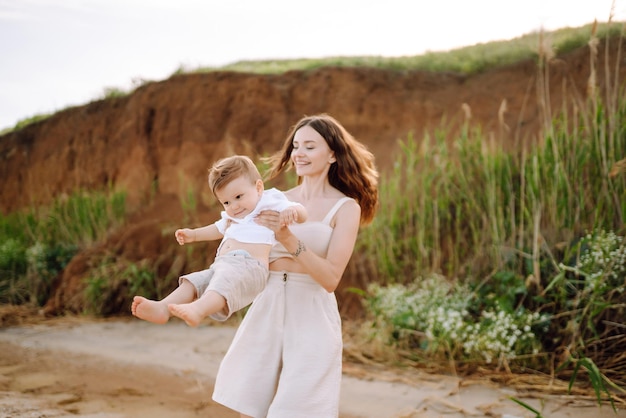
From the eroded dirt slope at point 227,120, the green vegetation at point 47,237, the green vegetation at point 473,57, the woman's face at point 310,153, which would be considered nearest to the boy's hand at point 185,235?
the woman's face at point 310,153

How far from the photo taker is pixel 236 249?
2.49 metres

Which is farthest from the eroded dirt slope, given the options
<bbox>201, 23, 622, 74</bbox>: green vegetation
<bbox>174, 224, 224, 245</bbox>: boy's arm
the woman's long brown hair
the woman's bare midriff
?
the woman's bare midriff

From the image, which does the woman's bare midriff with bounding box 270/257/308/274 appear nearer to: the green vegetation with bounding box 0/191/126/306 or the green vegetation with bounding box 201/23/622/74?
the green vegetation with bounding box 0/191/126/306

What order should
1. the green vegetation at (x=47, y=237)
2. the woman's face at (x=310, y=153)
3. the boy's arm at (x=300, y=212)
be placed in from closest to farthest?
the boy's arm at (x=300, y=212), the woman's face at (x=310, y=153), the green vegetation at (x=47, y=237)

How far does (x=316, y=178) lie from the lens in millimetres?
2965

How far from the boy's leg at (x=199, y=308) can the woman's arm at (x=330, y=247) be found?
1.08ft

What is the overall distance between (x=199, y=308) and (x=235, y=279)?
0.66ft

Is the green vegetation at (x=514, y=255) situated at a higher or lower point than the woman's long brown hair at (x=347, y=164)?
lower

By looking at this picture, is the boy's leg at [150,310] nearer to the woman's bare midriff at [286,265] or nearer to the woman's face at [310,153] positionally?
the woman's bare midriff at [286,265]

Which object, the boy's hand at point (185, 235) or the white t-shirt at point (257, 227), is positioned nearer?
the white t-shirt at point (257, 227)

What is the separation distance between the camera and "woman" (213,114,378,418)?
2.59m

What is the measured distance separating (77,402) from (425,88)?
6779 millimetres

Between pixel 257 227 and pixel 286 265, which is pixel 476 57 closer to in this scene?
pixel 286 265

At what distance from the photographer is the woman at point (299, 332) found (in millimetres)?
2586
